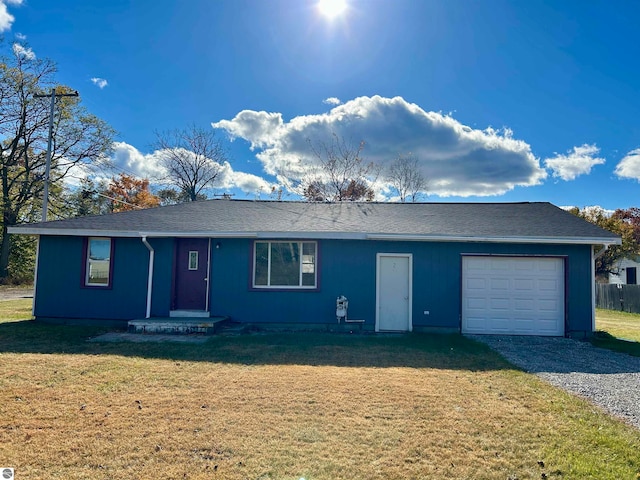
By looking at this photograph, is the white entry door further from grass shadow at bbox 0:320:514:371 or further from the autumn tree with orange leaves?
the autumn tree with orange leaves

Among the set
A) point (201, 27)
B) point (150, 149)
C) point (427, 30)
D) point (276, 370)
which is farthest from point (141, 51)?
point (150, 149)

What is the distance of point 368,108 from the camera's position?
934 inches

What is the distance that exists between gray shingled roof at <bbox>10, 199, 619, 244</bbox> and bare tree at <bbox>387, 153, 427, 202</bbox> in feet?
52.5

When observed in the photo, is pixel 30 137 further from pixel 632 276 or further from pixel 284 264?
pixel 632 276

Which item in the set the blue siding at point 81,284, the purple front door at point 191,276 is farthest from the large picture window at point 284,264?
the blue siding at point 81,284

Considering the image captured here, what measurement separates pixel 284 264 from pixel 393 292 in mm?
2893

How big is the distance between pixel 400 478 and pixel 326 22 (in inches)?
432

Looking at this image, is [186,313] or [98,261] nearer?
[186,313]

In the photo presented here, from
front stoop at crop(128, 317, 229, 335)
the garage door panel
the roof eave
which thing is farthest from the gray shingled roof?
front stoop at crop(128, 317, 229, 335)

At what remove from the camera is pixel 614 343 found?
8922 mm

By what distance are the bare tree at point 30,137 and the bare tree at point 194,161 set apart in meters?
5.73

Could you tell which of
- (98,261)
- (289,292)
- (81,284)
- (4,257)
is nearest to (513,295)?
(289,292)

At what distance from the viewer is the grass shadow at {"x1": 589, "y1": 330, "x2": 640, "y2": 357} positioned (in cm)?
817

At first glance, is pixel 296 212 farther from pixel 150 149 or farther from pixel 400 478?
pixel 150 149
